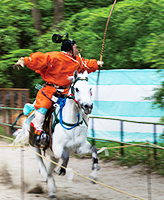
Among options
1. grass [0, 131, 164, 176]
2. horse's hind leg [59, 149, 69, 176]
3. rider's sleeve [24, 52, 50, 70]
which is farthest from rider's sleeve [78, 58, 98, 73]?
grass [0, 131, 164, 176]

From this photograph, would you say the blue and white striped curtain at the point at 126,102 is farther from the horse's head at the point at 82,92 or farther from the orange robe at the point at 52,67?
the horse's head at the point at 82,92

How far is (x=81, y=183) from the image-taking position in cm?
575

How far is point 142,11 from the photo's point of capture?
8.58 m

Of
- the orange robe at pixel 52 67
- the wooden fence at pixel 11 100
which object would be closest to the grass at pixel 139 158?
the orange robe at pixel 52 67

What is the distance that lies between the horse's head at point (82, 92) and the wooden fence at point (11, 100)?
487 centimetres

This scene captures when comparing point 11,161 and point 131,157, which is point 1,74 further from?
point 131,157

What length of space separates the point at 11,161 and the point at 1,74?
3.16 meters

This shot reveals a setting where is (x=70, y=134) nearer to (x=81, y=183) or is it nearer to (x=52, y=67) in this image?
(x=52, y=67)

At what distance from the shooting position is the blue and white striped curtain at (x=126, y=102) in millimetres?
7031

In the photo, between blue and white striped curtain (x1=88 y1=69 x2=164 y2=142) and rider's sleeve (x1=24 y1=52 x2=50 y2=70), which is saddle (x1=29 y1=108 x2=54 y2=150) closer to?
rider's sleeve (x1=24 y1=52 x2=50 y2=70)

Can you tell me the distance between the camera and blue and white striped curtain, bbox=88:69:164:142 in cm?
703

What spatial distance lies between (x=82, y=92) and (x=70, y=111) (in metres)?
0.54

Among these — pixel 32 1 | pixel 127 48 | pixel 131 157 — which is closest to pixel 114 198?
pixel 131 157

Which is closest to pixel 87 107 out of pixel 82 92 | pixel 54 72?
pixel 82 92
